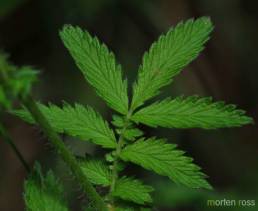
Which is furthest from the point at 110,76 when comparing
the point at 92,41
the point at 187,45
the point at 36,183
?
the point at 36,183

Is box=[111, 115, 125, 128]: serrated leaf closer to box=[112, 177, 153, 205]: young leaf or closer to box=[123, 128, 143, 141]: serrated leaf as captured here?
box=[123, 128, 143, 141]: serrated leaf

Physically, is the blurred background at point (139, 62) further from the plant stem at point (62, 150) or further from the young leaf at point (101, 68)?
the plant stem at point (62, 150)

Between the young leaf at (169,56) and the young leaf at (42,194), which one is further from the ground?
the young leaf at (169,56)

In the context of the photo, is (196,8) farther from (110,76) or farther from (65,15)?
(110,76)

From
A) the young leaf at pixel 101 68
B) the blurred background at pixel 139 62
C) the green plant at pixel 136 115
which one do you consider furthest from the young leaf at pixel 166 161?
the blurred background at pixel 139 62

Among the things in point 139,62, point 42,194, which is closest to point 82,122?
point 42,194

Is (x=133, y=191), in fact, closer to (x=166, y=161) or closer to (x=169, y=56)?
(x=166, y=161)
